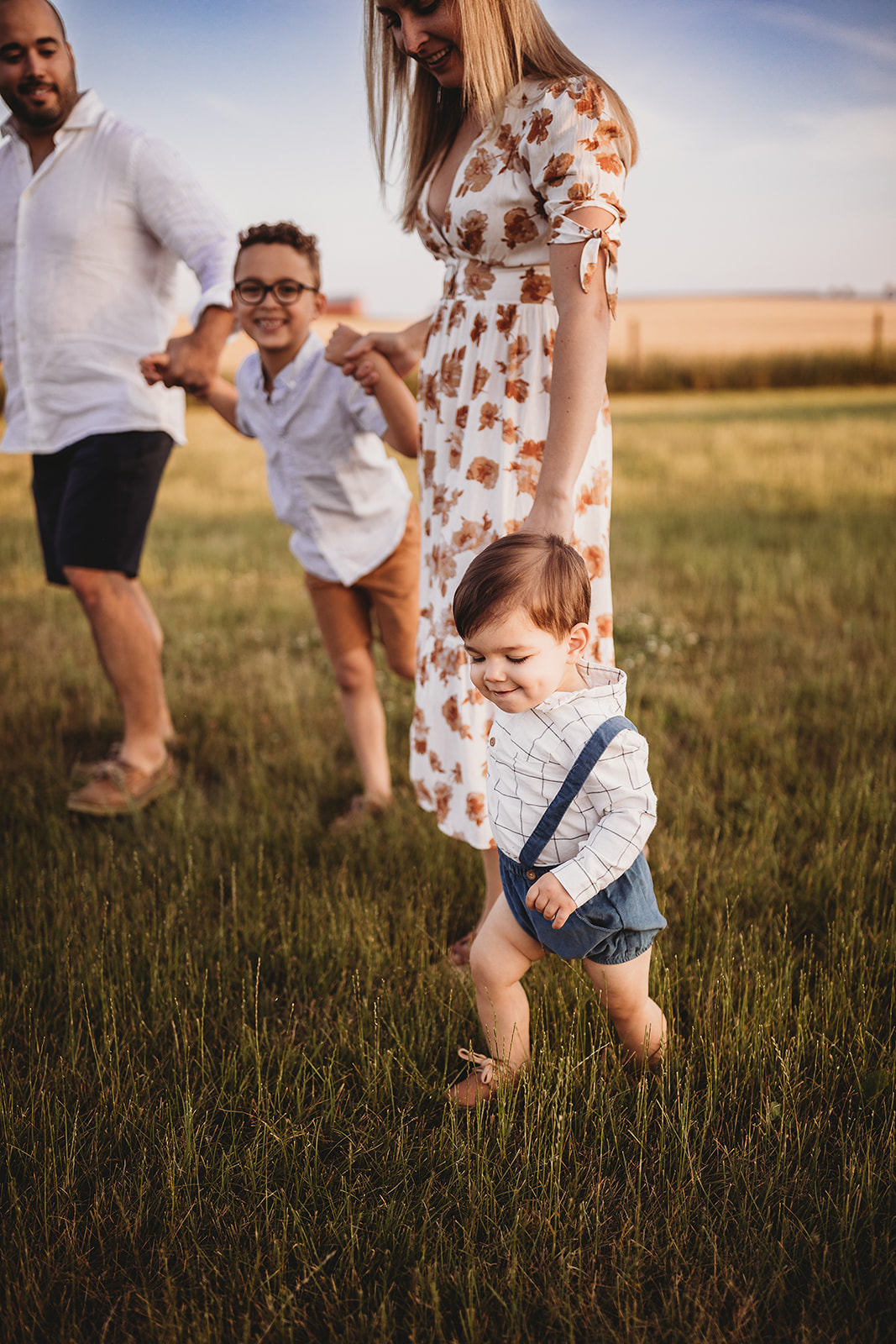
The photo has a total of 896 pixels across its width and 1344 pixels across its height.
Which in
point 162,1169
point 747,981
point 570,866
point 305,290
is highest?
point 305,290

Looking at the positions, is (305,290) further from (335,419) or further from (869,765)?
(869,765)

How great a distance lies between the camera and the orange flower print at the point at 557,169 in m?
2.04

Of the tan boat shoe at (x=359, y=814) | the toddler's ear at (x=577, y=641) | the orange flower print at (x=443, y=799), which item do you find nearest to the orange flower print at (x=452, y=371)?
the toddler's ear at (x=577, y=641)

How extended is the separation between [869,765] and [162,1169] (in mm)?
2947

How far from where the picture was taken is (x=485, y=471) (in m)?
2.36

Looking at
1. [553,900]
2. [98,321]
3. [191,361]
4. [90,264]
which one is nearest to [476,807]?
[553,900]

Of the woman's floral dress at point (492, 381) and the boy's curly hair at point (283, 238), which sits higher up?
the boy's curly hair at point (283, 238)

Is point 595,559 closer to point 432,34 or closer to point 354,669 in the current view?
point 432,34

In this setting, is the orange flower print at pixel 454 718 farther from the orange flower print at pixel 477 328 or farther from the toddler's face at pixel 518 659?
the orange flower print at pixel 477 328

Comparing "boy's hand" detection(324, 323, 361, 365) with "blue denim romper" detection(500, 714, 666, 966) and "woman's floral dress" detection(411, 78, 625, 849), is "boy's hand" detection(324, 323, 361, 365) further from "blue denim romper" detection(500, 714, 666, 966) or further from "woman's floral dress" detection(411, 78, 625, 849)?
"blue denim romper" detection(500, 714, 666, 966)

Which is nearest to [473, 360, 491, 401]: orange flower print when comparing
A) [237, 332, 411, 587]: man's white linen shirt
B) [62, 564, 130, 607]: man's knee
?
[237, 332, 411, 587]: man's white linen shirt

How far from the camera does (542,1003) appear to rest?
7.75 ft

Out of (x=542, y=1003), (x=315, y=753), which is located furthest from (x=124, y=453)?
(x=542, y=1003)

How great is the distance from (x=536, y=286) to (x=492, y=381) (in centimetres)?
24
